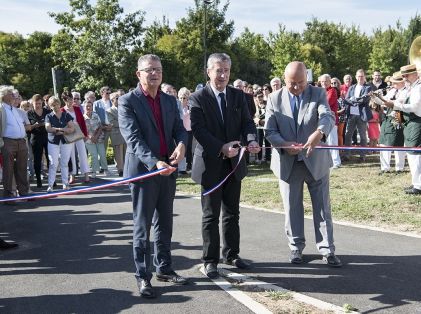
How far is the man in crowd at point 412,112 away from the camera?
798 cm

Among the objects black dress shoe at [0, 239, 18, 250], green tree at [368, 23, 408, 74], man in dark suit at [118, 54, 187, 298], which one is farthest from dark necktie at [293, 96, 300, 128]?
green tree at [368, 23, 408, 74]

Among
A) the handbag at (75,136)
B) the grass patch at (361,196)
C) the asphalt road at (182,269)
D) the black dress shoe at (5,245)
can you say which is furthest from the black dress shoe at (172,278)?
the handbag at (75,136)

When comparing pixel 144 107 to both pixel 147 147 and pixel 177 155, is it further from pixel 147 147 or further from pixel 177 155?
pixel 177 155

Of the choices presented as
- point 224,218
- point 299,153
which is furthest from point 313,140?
point 224,218

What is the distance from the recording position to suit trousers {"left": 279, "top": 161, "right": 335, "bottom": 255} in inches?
214

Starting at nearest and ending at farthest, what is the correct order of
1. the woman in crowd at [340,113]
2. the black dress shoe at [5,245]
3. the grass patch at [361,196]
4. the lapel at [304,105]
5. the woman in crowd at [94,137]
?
1. the lapel at [304,105]
2. the black dress shoe at [5,245]
3. the grass patch at [361,196]
4. the woman in crowd at [94,137]
5. the woman in crowd at [340,113]

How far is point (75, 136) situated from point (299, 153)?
703cm

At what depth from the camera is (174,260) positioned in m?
5.77

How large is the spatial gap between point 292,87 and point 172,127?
142 cm

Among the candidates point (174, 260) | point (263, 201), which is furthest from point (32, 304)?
point (263, 201)

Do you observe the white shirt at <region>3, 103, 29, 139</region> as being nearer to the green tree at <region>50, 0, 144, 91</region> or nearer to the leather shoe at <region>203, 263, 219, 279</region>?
the leather shoe at <region>203, 263, 219, 279</region>

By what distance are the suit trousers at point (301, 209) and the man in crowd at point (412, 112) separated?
3.38 meters

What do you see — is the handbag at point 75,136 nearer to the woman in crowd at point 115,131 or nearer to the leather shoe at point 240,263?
the woman in crowd at point 115,131

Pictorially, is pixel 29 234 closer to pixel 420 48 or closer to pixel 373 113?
pixel 420 48
